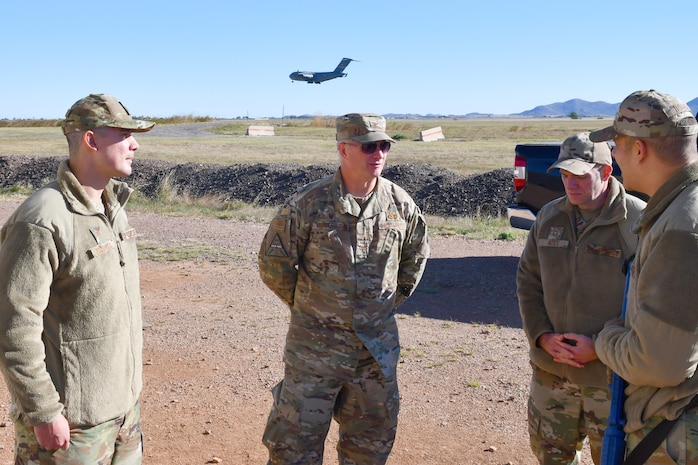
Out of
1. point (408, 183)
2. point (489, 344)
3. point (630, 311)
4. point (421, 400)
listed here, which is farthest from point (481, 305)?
point (408, 183)

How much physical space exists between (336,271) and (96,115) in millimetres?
1361

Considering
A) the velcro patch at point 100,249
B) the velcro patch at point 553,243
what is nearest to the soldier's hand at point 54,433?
the velcro patch at point 100,249

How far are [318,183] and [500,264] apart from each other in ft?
21.5

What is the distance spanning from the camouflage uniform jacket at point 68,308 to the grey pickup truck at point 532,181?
254 inches

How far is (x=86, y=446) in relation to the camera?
301 centimetres

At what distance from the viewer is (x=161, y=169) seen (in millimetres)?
21094

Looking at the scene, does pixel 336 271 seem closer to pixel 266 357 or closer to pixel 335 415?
pixel 335 415

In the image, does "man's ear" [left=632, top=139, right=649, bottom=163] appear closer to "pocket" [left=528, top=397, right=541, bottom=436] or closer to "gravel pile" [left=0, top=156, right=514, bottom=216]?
"pocket" [left=528, top=397, right=541, bottom=436]

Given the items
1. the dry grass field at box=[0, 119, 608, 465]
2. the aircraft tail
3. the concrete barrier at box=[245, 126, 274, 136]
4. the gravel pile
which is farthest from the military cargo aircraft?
the dry grass field at box=[0, 119, 608, 465]

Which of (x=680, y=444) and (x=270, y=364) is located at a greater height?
(x=680, y=444)

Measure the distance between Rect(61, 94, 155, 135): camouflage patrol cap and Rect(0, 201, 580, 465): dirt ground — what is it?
2380 mm

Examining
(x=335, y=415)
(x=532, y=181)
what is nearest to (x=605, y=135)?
(x=335, y=415)

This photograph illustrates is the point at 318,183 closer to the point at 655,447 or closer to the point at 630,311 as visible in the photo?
the point at 630,311

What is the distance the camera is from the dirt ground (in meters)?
4.91
